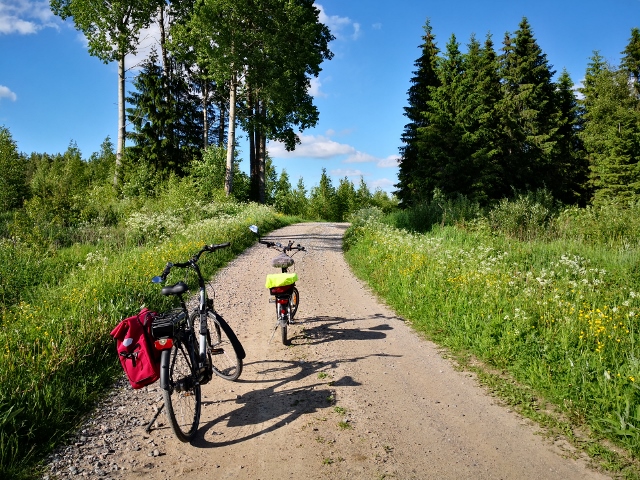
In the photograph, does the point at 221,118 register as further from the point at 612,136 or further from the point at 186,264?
the point at 186,264

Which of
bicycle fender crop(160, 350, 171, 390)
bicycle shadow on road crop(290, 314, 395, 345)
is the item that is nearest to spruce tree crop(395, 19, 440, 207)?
bicycle shadow on road crop(290, 314, 395, 345)

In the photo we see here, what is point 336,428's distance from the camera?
4.13 meters

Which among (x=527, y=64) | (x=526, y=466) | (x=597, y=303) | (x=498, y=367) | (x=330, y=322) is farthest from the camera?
(x=527, y=64)

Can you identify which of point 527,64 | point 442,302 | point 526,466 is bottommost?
point 526,466

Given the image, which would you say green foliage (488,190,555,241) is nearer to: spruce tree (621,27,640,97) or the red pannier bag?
the red pannier bag

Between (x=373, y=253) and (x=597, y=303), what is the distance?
668 centimetres

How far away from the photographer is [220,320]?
4.78 metres

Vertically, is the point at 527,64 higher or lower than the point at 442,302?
→ higher

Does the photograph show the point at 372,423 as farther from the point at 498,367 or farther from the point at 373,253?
the point at 373,253

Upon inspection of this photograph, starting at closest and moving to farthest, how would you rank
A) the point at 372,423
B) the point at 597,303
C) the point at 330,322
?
the point at 372,423 < the point at 597,303 < the point at 330,322

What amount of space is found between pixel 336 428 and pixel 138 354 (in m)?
2.08

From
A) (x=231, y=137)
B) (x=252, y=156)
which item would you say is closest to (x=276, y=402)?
(x=231, y=137)

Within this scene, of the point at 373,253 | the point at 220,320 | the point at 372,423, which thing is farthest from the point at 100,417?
the point at 373,253

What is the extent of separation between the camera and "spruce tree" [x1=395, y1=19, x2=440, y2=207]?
29312 millimetres
